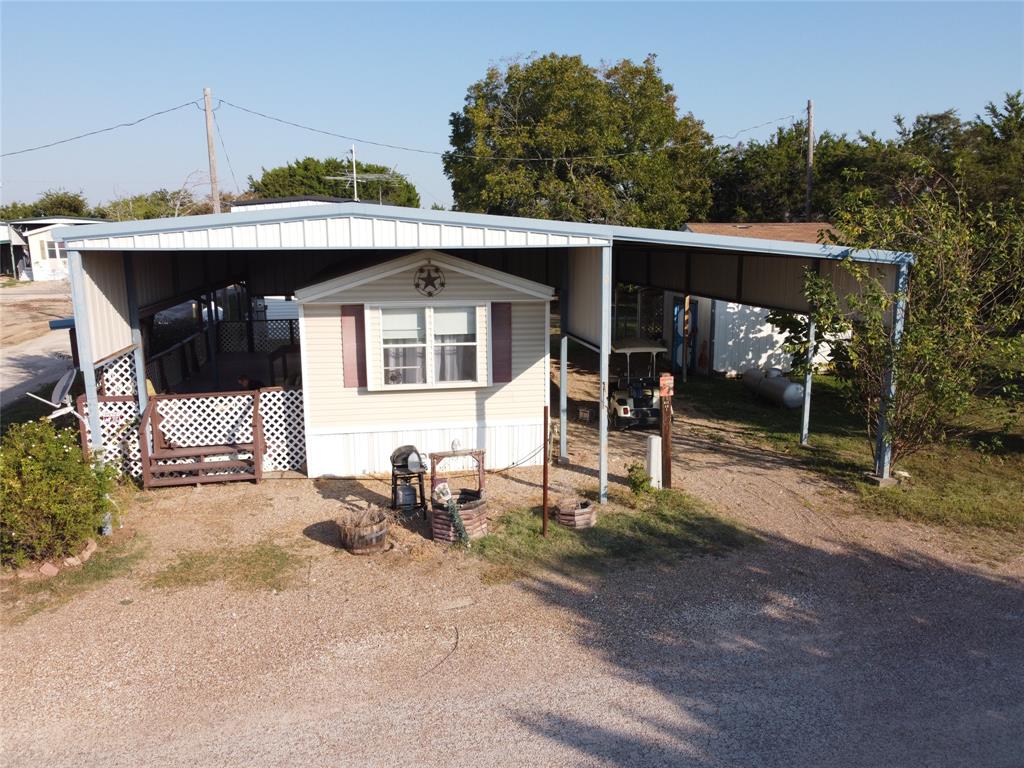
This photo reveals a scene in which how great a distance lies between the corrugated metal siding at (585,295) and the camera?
10.2 meters

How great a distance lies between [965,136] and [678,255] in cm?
1268

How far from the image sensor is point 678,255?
51.6 ft

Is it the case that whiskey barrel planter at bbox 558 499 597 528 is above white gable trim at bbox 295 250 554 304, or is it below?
below

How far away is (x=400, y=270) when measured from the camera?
10.3m

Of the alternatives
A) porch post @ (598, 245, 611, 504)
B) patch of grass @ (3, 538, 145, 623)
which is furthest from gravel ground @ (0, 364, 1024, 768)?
porch post @ (598, 245, 611, 504)

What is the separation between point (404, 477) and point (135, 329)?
438 cm

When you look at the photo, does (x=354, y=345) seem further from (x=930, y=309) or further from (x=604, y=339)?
(x=930, y=309)

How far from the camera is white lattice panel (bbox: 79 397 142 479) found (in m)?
10.3

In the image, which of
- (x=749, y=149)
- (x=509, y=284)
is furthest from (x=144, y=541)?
(x=749, y=149)

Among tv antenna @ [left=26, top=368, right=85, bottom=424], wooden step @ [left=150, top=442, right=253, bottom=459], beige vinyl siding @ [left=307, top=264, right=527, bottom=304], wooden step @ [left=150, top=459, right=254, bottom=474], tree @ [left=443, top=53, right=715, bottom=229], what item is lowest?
wooden step @ [left=150, top=459, right=254, bottom=474]

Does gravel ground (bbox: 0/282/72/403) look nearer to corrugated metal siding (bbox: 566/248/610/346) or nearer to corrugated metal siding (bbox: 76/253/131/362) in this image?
corrugated metal siding (bbox: 76/253/131/362)

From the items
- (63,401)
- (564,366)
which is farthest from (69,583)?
(564,366)

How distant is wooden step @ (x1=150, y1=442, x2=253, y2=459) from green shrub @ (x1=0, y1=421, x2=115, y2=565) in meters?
2.02

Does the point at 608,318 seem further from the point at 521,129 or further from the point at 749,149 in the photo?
the point at 749,149
